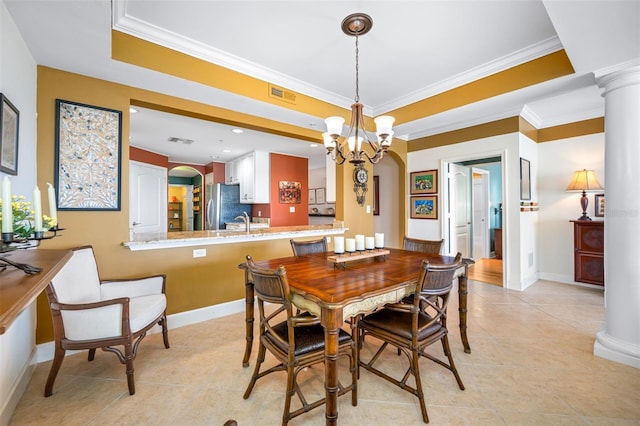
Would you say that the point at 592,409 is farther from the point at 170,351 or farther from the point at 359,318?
the point at 170,351

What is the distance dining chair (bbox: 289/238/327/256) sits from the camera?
270cm

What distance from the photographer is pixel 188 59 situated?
239cm

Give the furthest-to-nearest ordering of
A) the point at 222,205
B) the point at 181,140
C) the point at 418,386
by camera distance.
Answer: the point at 222,205 → the point at 181,140 → the point at 418,386

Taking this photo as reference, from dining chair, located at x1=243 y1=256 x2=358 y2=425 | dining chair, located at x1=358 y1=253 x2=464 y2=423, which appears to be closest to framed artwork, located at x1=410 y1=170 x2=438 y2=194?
dining chair, located at x1=358 y1=253 x2=464 y2=423

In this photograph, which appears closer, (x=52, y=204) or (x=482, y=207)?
(x=52, y=204)

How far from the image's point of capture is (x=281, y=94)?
2.98 m

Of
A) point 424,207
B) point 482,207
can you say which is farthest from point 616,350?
point 482,207

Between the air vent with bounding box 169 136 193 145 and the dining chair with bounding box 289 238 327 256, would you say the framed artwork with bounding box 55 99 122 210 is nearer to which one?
the dining chair with bounding box 289 238 327 256

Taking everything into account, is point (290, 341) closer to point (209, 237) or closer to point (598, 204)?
point (209, 237)

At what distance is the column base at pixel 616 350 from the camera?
6.81 feet

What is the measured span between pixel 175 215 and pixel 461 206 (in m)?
8.41

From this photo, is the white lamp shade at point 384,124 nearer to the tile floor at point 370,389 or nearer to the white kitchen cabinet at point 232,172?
the tile floor at point 370,389

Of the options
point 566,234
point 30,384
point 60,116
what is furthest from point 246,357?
point 566,234

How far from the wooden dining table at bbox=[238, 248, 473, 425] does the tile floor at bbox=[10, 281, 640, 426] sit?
0.31m
